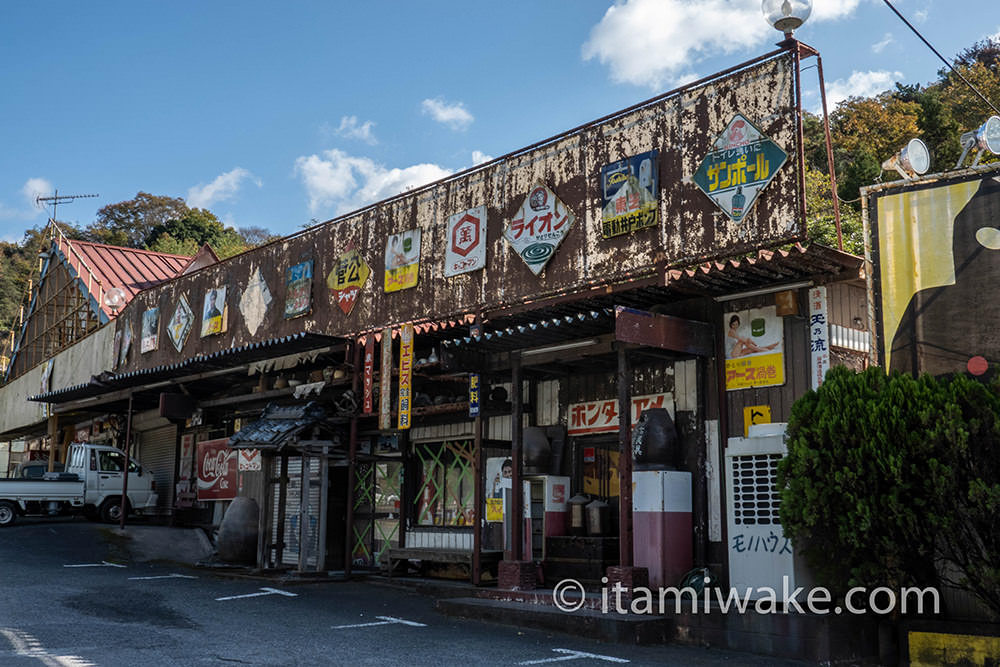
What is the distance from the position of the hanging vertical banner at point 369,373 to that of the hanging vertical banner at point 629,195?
4.15 meters

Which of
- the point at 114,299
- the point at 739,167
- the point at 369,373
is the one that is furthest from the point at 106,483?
the point at 739,167

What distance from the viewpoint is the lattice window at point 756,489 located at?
915cm

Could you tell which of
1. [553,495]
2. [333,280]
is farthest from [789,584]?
[333,280]

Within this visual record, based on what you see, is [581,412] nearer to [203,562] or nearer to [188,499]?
[203,562]

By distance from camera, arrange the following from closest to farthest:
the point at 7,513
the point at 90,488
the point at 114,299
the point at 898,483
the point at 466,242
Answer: the point at 898,483 → the point at 466,242 → the point at 7,513 → the point at 90,488 → the point at 114,299

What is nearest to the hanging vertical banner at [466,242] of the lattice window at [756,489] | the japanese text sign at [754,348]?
the japanese text sign at [754,348]

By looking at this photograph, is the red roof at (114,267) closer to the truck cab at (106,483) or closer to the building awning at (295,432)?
the truck cab at (106,483)

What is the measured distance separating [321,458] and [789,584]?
8189mm

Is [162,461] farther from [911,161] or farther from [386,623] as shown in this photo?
[911,161]

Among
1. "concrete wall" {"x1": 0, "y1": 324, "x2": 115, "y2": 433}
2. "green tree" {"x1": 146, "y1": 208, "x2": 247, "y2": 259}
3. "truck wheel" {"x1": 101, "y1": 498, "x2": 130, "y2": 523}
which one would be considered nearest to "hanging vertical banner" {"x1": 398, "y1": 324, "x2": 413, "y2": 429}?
"truck wheel" {"x1": 101, "y1": 498, "x2": 130, "y2": 523}

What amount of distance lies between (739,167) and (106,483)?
62.1 ft

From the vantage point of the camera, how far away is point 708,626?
8.95 metres

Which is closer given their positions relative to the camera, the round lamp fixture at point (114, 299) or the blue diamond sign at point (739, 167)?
the blue diamond sign at point (739, 167)

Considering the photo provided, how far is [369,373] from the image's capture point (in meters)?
14.1
